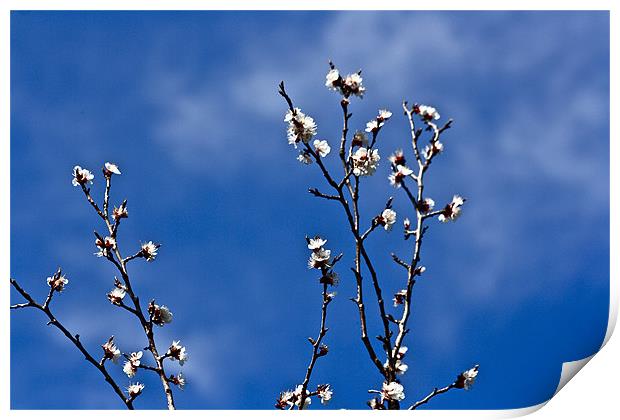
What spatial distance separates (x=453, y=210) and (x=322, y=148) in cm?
25

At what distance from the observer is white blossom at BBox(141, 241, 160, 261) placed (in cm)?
127

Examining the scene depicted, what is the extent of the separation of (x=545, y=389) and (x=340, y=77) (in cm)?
63

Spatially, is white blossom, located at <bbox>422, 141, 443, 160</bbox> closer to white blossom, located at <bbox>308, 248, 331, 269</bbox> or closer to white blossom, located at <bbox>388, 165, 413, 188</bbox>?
white blossom, located at <bbox>388, 165, 413, 188</bbox>

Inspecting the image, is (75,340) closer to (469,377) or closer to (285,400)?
(285,400)

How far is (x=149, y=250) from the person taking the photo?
1271 millimetres

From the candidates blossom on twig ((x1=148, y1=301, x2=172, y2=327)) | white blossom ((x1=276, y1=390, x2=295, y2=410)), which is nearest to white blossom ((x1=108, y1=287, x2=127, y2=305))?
blossom on twig ((x1=148, y1=301, x2=172, y2=327))

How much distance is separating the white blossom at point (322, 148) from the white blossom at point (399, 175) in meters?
0.12

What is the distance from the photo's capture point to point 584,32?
3.95ft

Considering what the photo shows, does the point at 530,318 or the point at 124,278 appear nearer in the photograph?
the point at 530,318

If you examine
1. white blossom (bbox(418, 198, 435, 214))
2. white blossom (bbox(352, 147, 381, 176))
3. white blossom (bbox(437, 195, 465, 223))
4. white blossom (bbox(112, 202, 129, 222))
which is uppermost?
white blossom (bbox(112, 202, 129, 222))

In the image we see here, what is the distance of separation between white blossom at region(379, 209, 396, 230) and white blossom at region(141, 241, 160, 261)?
399 mm
